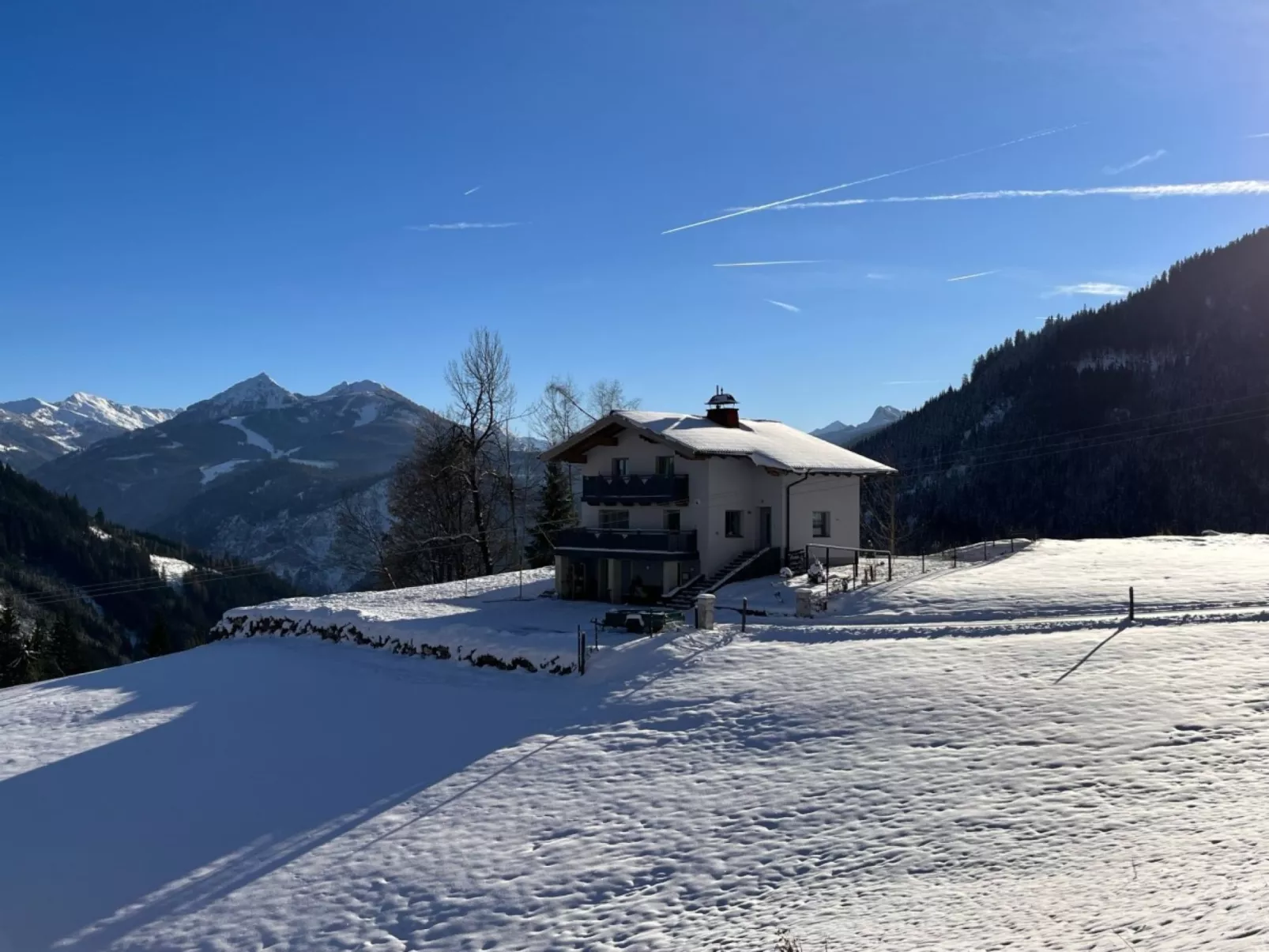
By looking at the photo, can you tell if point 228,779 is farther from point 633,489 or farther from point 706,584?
point 633,489

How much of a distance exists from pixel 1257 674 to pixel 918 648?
7403mm

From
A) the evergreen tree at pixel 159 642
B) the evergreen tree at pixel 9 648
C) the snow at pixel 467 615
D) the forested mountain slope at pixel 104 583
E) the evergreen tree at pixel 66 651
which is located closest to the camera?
the snow at pixel 467 615

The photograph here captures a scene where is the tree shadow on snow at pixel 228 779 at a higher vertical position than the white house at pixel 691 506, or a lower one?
lower

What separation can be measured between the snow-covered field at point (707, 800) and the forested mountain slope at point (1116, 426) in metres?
106

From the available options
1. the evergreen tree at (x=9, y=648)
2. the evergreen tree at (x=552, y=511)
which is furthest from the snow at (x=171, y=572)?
the evergreen tree at (x=552, y=511)

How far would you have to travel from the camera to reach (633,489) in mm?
39219

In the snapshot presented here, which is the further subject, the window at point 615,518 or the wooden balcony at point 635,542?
the window at point 615,518

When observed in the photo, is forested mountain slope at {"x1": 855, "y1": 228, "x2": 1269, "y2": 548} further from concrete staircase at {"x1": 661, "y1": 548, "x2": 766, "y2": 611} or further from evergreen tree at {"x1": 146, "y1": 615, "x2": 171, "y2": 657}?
evergreen tree at {"x1": 146, "y1": 615, "x2": 171, "y2": 657}

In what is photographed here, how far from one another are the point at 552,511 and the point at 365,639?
24.6 metres

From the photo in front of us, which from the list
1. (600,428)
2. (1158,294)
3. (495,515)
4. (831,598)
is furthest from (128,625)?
(1158,294)

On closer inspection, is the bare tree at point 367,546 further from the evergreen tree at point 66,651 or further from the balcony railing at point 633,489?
the evergreen tree at point 66,651

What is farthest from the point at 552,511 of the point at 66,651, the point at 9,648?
the point at 66,651

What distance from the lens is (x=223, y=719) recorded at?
24625 mm

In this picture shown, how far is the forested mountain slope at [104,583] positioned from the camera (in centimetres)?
15988
